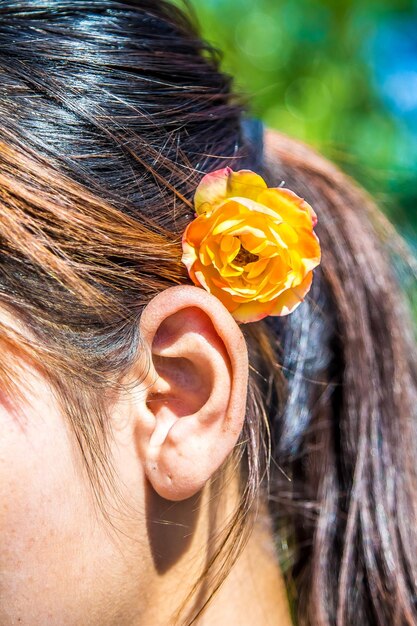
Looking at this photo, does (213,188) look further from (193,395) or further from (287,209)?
(193,395)

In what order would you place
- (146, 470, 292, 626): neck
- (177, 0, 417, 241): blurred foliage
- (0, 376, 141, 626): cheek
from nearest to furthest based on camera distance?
(0, 376, 141, 626): cheek
(146, 470, 292, 626): neck
(177, 0, 417, 241): blurred foliage

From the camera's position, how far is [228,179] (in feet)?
3.94

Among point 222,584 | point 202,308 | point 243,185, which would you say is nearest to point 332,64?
point 243,185

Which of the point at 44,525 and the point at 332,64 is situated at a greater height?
the point at 332,64

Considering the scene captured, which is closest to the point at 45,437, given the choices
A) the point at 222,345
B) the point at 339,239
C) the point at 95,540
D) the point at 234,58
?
the point at 95,540

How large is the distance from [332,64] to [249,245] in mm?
2679

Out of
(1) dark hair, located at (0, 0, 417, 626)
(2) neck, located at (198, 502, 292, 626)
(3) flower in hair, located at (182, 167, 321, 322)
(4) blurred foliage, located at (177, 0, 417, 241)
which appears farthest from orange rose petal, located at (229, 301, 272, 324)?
(4) blurred foliage, located at (177, 0, 417, 241)

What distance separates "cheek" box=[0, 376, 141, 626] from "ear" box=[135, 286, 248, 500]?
13 centimetres

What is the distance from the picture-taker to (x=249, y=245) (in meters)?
1.15

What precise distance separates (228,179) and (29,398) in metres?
0.47

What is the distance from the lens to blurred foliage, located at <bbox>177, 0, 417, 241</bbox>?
3.30m

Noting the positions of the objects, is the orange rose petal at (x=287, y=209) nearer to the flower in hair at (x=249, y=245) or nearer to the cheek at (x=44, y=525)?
the flower in hair at (x=249, y=245)

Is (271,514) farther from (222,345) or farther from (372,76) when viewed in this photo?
(372,76)

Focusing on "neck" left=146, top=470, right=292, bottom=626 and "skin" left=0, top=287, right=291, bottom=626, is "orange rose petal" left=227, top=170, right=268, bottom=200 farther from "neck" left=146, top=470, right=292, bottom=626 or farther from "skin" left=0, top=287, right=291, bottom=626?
"neck" left=146, top=470, right=292, bottom=626
